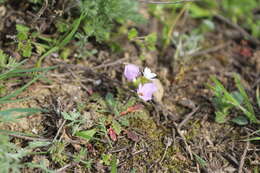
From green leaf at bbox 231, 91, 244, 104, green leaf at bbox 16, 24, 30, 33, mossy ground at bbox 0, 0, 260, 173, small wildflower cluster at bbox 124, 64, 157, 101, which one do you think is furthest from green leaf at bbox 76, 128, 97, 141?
green leaf at bbox 231, 91, 244, 104

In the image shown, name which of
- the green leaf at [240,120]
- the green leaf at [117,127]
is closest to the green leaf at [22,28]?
the green leaf at [117,127]

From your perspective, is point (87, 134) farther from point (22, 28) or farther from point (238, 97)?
point (238, 97)

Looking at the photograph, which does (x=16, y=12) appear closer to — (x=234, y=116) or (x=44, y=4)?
(x=44, y=4)

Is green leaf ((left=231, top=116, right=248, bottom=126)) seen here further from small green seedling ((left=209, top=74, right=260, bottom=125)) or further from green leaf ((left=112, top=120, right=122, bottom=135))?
green leaf ((left=112, top=120, right=122, bottom=135))

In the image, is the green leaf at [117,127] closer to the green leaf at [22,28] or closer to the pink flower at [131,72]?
the pink flower at [131,72]

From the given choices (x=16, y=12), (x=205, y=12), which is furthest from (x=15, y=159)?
(x=205, y=12)

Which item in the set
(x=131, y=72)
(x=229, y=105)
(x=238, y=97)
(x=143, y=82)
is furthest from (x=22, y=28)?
(x=238, y=97)
